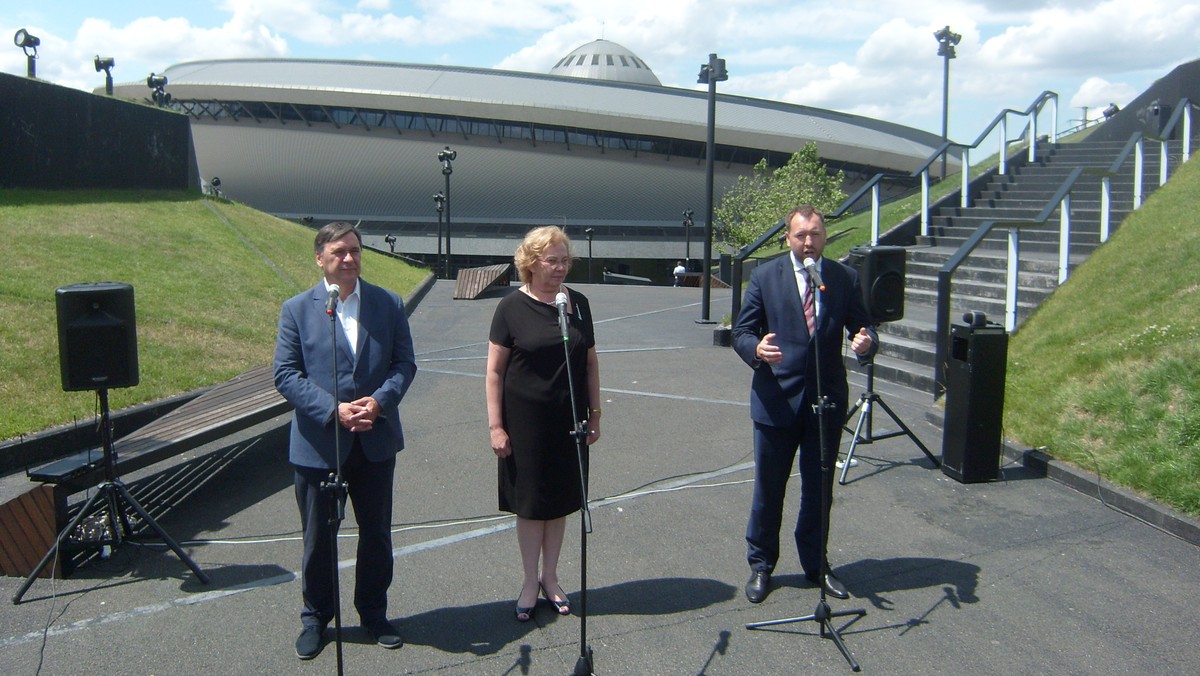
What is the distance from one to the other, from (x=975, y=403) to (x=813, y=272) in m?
3.16

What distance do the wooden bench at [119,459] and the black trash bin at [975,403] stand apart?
4989mm

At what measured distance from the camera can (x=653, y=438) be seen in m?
8.34

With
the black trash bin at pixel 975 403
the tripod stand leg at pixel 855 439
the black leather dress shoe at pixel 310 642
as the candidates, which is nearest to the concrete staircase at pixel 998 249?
the tripod stand leg at pixel 855 439

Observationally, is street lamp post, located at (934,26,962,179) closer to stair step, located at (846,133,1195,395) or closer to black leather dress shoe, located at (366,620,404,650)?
stair step, located at (846,133,1195,395)

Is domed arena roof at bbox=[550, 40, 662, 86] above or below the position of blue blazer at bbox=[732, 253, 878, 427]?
above

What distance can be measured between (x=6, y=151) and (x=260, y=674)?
13.5 metres

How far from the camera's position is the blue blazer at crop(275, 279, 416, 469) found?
4.19 m

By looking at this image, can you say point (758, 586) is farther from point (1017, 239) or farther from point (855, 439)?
point (1017, 239)

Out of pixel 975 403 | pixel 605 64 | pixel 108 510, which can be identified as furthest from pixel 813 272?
pixel 605 64

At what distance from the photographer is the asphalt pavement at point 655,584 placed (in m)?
4.19

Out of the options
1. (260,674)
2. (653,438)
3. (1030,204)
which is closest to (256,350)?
(653,438)

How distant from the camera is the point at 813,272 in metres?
4.32

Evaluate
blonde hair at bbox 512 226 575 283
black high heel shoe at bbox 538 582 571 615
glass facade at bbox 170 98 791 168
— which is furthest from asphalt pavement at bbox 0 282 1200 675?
glass facade at bbox 170 98 791 168

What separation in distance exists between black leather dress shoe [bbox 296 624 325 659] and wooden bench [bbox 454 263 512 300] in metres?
18.5
